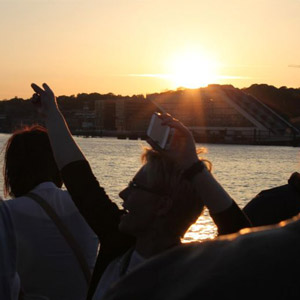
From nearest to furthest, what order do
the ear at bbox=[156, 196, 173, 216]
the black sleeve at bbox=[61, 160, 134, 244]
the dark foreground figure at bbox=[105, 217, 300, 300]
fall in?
the dark foreground figure at bbox=[105, 217, 300, 300] → the ear at bbox=[156, 196, 173, 216] → the black sleeve at bbox=[61, 160, 134, 244]

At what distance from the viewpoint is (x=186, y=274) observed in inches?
18.2

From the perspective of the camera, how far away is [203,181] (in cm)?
141

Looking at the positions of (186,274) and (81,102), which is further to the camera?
(81,102)

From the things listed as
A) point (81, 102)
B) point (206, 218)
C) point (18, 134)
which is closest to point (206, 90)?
→ point (81, 102)

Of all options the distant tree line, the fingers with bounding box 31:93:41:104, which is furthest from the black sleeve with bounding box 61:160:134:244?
the distant tree line

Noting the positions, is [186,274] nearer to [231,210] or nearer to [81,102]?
[231,210]

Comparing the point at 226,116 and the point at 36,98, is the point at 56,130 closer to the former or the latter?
the point at 36,98

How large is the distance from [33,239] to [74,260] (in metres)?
0.13

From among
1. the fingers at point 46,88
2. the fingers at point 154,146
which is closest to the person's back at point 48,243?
the fingers at point 46,88

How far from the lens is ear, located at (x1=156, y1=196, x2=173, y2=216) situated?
1.49 m

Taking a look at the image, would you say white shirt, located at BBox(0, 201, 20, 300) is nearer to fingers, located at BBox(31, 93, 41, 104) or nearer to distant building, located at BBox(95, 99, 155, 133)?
fingers, located at BBox(31, 93, 41, 104)

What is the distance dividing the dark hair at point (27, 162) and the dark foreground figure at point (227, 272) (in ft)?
4.60

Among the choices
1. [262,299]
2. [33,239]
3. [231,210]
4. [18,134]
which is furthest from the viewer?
[18,134]

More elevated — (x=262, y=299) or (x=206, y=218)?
(x=262, y=299)
